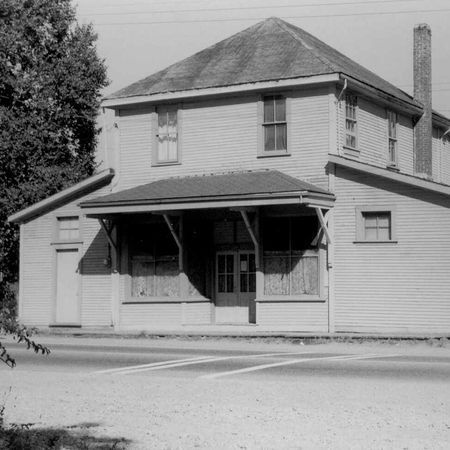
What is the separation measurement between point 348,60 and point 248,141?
6.90m

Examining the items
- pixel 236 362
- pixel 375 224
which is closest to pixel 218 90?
pixel 375 224

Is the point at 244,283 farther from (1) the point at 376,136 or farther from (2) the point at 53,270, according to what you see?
(2) the point at 53,270

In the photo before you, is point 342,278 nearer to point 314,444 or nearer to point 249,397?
point 249,397

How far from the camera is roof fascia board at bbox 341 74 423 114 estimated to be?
24808 mm

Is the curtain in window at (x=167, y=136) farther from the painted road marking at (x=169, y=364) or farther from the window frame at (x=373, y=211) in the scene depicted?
the painted road marking at (x=169, y=364)

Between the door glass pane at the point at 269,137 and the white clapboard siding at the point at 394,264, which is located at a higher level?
the door glass pane at the point at 269,137

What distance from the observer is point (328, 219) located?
24.2m

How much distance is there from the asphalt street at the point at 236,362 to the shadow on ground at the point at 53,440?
4.78 metres

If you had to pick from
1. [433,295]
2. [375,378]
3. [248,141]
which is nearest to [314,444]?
[375,378]

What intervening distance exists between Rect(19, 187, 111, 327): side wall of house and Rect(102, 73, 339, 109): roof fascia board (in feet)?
8.59

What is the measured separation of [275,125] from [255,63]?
2330 mm

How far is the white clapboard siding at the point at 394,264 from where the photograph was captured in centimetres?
2303

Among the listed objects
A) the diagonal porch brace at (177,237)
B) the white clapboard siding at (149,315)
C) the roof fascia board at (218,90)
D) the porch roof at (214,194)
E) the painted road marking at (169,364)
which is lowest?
the painted road marking at (169,364)

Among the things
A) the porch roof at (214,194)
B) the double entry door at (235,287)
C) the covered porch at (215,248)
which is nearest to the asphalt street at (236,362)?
the porch roof at (214,194)
